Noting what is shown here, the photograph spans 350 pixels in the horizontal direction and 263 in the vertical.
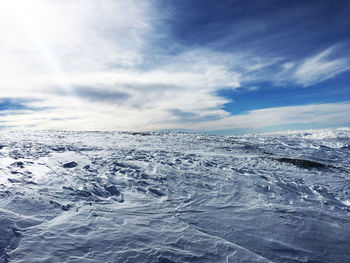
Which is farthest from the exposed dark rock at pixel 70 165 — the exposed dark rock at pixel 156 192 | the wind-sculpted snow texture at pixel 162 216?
the exposed dark rock at pixel 156 192

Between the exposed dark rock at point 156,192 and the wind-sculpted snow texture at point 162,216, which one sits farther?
the exposed dark rock at point 156,192

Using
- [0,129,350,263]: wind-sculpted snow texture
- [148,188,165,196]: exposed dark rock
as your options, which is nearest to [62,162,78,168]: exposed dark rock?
[0,129,350,263]: wind-sculpted snow texture

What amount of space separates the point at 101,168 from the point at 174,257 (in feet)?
19.4

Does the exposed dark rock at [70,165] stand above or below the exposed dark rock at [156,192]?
above

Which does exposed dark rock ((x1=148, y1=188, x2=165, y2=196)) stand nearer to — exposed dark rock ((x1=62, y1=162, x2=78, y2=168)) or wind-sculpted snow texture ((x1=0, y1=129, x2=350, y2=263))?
wind-sculpted snow texture ((x1=0, y1=129, x2=350, y2=263))

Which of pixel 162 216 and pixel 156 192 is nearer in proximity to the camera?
pixel 162 216

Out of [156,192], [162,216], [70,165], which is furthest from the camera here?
[70,165]

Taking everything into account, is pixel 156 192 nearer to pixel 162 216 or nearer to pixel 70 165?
pixel 162 216

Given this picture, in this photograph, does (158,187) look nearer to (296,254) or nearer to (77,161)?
(296,254)

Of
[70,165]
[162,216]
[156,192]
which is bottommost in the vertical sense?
[162,216]

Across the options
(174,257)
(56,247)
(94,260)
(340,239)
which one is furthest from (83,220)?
(340,239)

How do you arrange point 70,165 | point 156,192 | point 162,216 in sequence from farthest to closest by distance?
point 70,165
point 156,192
point 162,216

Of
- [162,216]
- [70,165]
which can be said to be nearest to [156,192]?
[162,216]

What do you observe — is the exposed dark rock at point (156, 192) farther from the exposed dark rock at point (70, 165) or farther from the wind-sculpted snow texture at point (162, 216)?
the exposed dark rock at point (70, 165)
